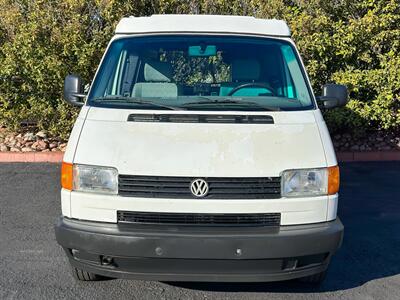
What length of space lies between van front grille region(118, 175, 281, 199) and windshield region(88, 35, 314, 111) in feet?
3.77

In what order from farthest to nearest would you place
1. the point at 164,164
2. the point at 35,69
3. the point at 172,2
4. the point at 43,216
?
the point at 172,2
the point at 35,69
the point at 43,216
the point at 164,164

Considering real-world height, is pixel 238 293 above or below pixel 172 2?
below

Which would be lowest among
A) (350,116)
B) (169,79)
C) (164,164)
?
(350,116)

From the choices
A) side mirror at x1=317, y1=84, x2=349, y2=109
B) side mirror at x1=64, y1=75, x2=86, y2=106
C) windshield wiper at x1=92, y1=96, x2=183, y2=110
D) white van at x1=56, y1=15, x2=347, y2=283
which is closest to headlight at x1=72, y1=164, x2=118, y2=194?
white van at x1=56, y1=15, x2=347, y2=283

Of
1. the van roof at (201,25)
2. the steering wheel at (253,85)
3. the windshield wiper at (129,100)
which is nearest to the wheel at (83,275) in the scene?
the windshield wiper at (129,100)

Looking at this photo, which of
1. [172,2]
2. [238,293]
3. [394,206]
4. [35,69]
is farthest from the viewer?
[172,2]

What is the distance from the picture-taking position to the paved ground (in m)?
3.87

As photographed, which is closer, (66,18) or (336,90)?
(336,90)

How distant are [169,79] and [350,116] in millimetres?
5076

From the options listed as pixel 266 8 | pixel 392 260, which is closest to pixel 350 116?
pixel 266 8

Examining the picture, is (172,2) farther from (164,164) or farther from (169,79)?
(164,164)

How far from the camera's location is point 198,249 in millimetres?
3199

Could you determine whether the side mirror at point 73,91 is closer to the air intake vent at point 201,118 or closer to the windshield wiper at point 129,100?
the windshield wiper at point 129,100

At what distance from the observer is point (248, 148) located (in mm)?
3418
